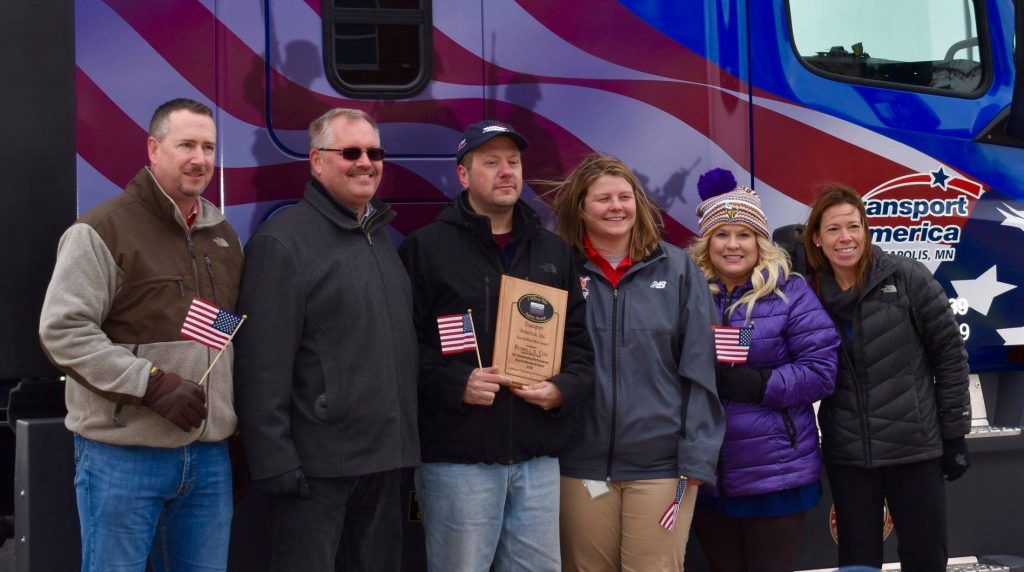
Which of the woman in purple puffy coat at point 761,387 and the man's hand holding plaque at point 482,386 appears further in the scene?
the woman in purple puffy coat at point 761,387

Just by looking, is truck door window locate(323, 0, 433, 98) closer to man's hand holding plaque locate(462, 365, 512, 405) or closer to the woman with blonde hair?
the woman with blonde hair

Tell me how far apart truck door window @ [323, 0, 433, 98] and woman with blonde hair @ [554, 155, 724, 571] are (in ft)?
2.18

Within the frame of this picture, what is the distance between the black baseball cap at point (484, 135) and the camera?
3.72 m

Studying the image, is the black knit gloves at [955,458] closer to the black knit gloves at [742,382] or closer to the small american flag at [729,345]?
the black knit gloves at [742,382]

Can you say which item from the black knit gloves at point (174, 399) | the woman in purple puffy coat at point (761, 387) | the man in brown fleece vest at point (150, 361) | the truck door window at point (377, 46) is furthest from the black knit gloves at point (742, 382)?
the black knit gloves at point (174, 399)

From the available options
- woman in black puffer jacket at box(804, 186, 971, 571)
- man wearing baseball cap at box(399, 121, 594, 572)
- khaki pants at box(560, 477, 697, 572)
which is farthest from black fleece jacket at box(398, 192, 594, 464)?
woman in black puffer jacket at box(804, 186, 971, 571)

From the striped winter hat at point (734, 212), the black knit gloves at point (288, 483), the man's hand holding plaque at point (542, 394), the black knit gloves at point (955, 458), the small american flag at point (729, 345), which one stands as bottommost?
the black knit gloves at point (955, 458)

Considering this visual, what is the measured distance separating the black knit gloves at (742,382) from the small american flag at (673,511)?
1.11 ft

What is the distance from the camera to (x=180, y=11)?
3.81m

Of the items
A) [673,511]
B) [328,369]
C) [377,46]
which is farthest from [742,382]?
[377,46]

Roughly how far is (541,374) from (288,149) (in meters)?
1.07

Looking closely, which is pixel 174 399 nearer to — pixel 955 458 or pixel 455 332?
pixel 455 332

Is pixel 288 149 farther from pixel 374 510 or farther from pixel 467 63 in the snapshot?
pixel 374 510

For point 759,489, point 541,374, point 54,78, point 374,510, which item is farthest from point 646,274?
point 54,78
